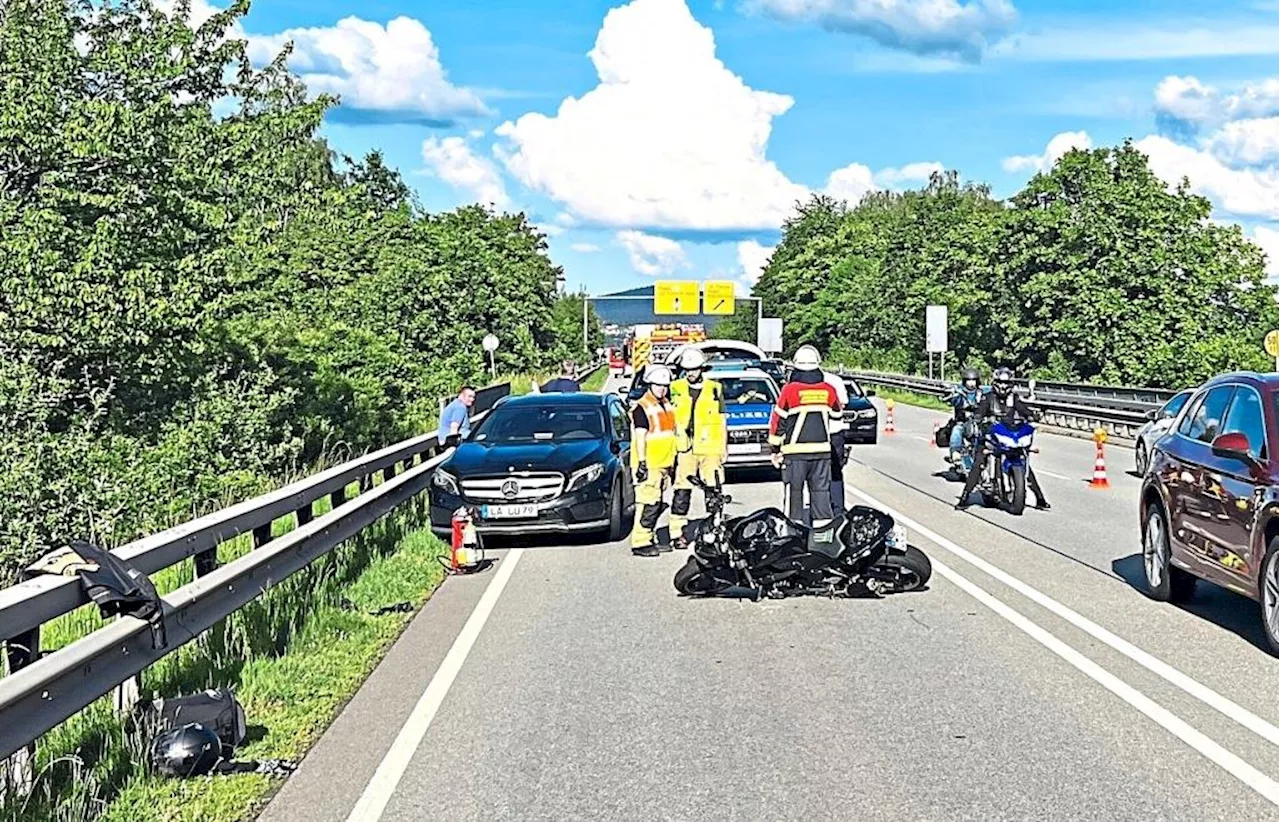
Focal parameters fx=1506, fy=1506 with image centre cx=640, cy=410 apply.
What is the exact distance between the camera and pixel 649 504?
542 inches

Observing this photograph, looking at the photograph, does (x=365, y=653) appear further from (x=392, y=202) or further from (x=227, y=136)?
(x=392, y=202)

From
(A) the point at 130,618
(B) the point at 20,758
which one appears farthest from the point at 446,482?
(B) the point at 20,758

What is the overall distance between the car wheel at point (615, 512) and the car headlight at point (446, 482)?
151 cm

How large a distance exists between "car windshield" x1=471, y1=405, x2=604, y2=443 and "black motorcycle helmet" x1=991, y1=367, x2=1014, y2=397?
14.3ft

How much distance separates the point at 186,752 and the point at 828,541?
5788 mm

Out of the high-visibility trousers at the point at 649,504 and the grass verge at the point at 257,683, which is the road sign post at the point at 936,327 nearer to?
the high-visibility trousers at the point at 649,504

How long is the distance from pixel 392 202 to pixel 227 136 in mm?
83429

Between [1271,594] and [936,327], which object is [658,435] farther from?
[936,327]

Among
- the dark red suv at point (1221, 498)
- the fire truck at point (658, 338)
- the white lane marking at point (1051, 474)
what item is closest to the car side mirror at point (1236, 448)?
the dark red suv at point (1221, 498)

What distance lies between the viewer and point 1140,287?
2276 inches

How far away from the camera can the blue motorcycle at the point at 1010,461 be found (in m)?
16.7

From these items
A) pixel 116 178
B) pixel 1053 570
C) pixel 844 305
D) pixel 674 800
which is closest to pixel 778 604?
pixel 1053 570

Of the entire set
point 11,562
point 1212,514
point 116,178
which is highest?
point 116,178

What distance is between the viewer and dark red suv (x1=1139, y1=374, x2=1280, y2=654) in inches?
346
